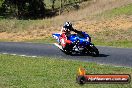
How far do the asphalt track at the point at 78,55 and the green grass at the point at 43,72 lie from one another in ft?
6.94

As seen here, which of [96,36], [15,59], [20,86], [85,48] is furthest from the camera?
[96,36]

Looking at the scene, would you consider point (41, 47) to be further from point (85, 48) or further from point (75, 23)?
point (75, 23)

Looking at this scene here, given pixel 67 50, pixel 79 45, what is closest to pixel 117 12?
pixel 79 45

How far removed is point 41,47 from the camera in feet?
78.3

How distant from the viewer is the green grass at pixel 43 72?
11680 millimetres

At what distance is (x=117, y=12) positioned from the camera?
4016 cm

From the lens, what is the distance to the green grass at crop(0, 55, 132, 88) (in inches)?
460

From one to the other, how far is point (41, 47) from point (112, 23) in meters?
13.7

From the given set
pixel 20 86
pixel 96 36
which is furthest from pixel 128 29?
pixel 20 86

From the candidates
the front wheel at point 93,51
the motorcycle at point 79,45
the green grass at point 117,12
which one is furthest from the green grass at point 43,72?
the green grass at point 117,12

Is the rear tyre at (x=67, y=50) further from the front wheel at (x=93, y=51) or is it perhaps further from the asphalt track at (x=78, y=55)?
the front wheel at (x=93, y=51)

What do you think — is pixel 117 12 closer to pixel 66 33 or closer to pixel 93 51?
pixel 66 33

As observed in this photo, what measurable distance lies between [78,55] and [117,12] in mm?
20428

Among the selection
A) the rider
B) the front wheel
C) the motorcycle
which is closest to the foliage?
the rider
